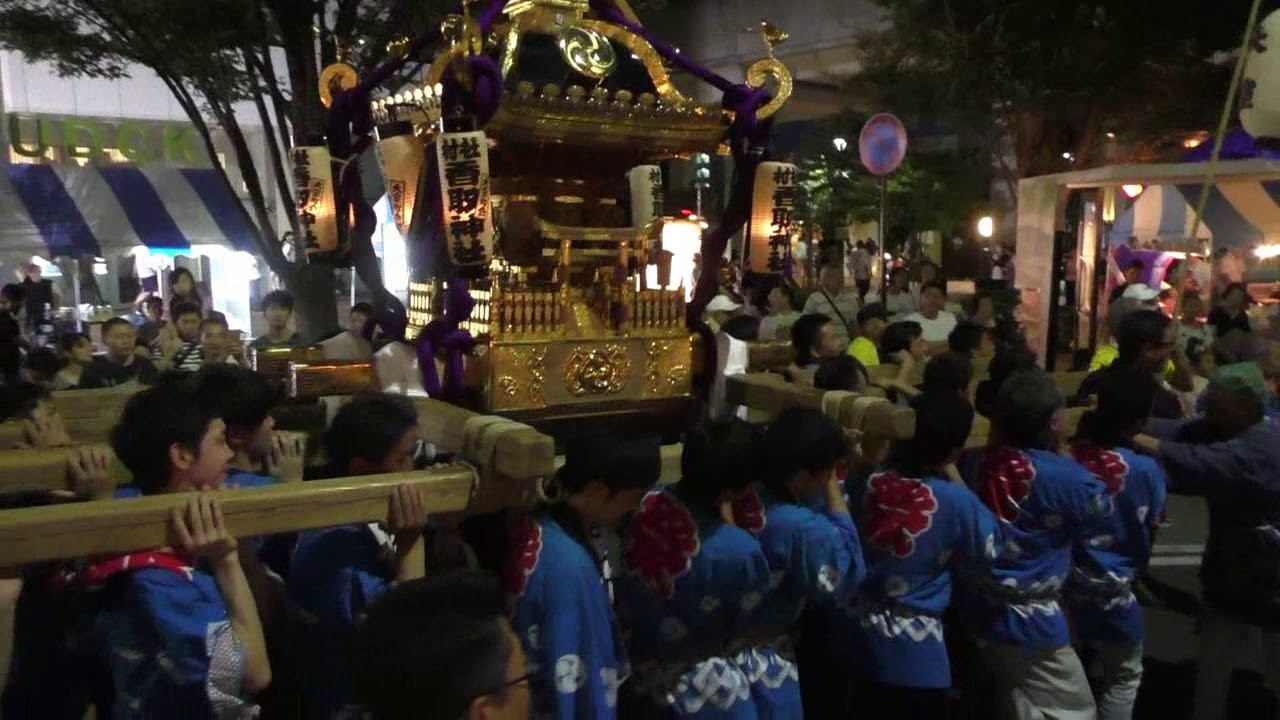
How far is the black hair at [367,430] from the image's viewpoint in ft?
7.91

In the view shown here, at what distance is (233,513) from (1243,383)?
3.18 m

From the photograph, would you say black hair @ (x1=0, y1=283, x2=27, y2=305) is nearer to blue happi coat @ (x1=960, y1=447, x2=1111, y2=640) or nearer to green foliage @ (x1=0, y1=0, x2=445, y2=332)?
green foliage @ (x1=0, y1=0, x2=445, y2=332)

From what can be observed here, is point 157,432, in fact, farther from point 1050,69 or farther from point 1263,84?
point 1050,69

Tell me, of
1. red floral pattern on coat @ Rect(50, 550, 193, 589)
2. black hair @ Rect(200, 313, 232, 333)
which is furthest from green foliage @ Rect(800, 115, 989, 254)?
red floral pattern on coat @ Rect(50, 550, 193, 589)

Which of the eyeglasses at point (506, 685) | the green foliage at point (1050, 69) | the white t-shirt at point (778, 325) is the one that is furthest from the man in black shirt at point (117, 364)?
the green foliage at point (1050, 69)

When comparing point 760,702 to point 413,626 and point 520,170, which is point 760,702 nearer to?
point 413,626

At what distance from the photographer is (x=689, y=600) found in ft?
8.10

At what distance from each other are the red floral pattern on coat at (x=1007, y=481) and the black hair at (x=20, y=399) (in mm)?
3006

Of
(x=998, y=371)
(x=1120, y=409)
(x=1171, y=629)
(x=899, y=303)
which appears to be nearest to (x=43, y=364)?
(x=998, y=371)

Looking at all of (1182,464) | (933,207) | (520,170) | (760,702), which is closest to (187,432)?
(760,702)

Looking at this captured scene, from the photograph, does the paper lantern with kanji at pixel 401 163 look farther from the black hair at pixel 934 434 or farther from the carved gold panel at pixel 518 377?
the black hair at pixel 934 434

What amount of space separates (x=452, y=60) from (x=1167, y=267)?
31.4ft

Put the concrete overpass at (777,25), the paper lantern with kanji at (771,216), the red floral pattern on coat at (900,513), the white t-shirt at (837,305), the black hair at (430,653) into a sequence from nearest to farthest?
the black hair at (430,653) < the red floral pattern on coat at (900,513) < the paper lantern with kanji at (771,216) < the white t-shirt at (837,305) < the concrete overpass at (777,25)

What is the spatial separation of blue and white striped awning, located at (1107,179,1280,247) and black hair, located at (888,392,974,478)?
7811mm
